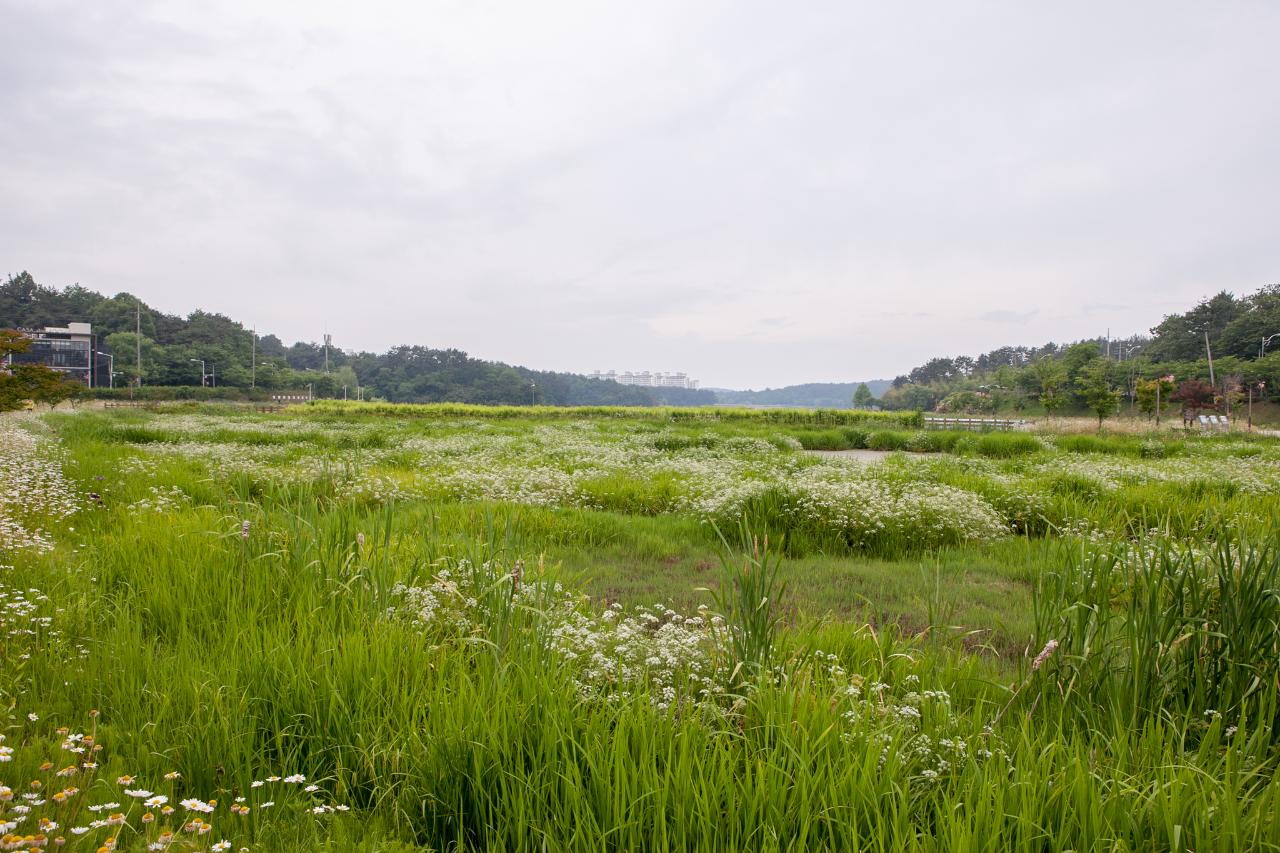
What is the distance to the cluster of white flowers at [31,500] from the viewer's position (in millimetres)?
4957

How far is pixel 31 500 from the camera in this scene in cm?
643

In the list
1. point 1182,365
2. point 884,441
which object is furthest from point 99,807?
point 1182,365

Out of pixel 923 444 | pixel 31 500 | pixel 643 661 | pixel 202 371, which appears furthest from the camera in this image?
pixel 202 371

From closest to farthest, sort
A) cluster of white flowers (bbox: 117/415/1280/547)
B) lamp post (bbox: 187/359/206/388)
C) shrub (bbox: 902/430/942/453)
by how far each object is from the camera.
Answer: cluster of white flowers (bbox: 117/415/1280/547) < shrub (bbox: 902/430/942/453) < lamp post (bbox: 187/359/206/388)

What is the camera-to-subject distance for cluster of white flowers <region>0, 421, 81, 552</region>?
195 inches

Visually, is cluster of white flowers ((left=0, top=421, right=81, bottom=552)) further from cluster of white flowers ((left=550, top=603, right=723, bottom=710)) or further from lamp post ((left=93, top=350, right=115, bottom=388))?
lamp post ((left=93, top=350, right=115, bottom=388))

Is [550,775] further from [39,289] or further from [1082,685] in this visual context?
[39,289]

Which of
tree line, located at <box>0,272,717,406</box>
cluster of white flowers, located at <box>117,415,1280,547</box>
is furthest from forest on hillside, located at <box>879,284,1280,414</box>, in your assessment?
tree line, located at <box>0,272,717,406</box>

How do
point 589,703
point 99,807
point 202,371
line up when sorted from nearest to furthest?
point 99,807, point 589,703, point 202,371

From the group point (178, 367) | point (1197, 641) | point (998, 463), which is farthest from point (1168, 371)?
point (178, 367)

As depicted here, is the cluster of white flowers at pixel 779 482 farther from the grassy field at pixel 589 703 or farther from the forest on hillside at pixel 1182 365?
the forest on hillside at pixel 1182 365

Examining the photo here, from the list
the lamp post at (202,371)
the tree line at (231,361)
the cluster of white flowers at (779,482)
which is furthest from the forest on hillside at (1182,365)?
the lamp post at (202,371)

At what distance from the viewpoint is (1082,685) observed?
3.12 m

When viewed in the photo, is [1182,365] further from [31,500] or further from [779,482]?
[31,500]
